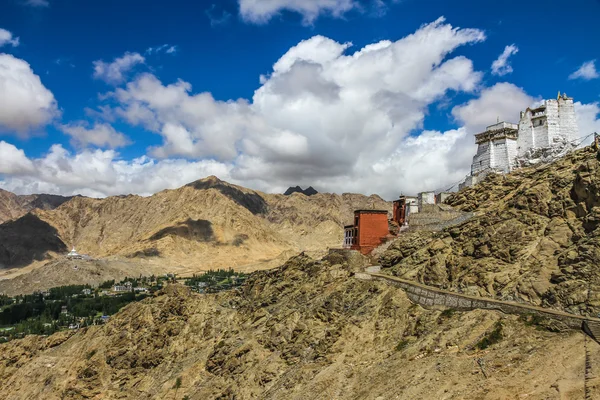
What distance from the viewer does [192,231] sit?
191250 millimetres

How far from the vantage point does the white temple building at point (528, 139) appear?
151 ft

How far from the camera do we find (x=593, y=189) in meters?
29.6

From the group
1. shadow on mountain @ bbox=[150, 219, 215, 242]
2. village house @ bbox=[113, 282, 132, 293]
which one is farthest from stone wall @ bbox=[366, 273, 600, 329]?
shadow on mountain @ bbox=[150, 219, 215, 242]

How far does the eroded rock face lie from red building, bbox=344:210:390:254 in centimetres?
615

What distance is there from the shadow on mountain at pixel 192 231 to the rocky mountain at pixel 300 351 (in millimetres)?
132320

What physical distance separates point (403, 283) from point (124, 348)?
2807cm

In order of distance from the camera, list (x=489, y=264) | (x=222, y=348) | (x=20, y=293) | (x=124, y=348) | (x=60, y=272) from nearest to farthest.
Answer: (x=489, y=264) < (x=222, y=348) < (x=124, y=348) < (x=20, y=293) < (x=60, y=272)

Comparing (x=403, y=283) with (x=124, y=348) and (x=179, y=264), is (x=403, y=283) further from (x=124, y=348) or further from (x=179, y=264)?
(x=179, y=264)

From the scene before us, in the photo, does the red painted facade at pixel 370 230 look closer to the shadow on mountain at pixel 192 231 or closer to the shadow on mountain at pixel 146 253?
the shadow on mountain at pixel 146 253

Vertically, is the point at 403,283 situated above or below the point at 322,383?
above

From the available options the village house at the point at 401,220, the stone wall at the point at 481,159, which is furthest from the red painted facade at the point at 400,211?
the stone wall at the point at 481,159

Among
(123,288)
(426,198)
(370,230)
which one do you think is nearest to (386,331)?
(370,230)

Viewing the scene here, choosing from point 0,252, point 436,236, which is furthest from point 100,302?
point 0,252

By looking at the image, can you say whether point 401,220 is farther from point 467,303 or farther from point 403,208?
point 467,303
